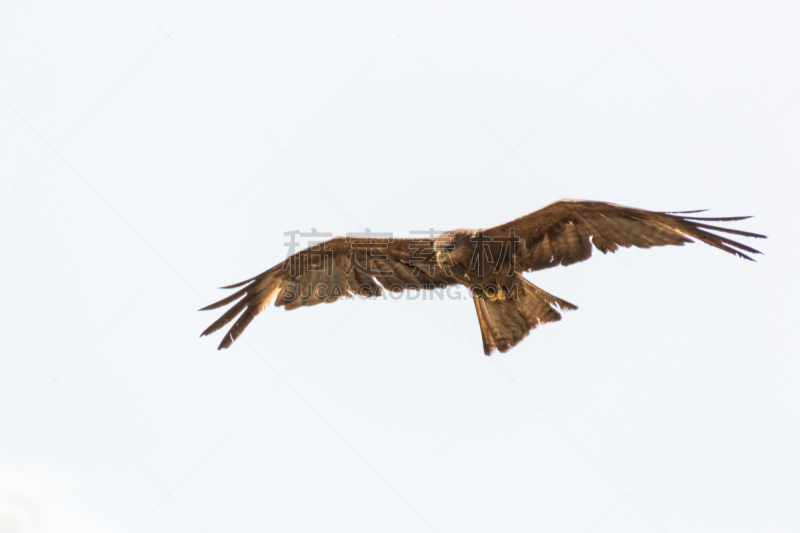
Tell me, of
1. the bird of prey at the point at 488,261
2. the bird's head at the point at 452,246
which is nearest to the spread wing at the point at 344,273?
the bird of prey at the point at 488,261

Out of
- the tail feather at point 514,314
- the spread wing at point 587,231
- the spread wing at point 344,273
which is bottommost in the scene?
the spread wing at point 344,273

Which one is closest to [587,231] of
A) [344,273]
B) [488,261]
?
[488,261]

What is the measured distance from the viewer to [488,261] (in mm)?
8500

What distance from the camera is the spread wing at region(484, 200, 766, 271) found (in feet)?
25.2

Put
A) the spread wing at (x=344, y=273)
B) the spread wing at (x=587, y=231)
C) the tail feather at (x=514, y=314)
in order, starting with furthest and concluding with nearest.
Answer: the spread wing at (x=344, y=273) → the tail feather at (x=514, y=314) → the spread wing at (x=587, y=231)

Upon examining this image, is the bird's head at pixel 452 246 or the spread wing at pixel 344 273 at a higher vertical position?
the bird's head at pixel 452 246

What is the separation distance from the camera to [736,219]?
7117 millimetres

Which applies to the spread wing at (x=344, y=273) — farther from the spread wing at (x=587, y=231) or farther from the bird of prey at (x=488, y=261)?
the spread wing at (x=587, y=231)

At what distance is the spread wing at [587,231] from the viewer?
25.2ft

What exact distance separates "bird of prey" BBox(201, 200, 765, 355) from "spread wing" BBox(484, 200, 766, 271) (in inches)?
0.4

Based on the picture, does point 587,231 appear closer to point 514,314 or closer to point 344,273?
point 514,314

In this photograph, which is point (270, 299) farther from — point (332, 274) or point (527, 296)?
point (527, 296)

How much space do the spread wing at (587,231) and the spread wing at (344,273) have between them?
1.24 meters

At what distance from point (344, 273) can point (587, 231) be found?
3132 millimetres
